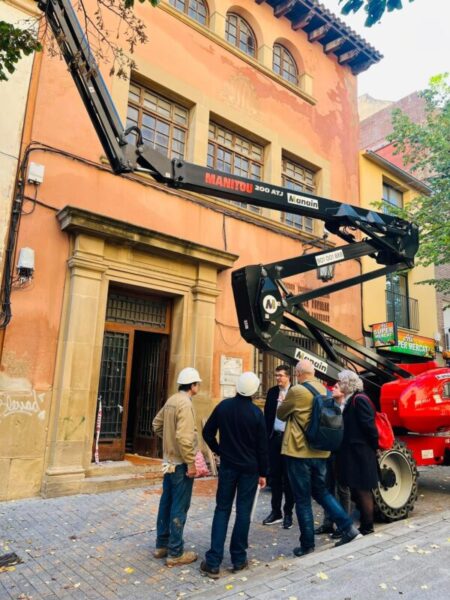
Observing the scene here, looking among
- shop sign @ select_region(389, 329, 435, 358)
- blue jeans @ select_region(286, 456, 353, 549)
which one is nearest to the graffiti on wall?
blue jeans @ select_region(286, 456, 353, 549)

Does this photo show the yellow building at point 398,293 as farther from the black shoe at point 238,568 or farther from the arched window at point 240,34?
the black shoe at point 238,568

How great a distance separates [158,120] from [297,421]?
7.31 meters

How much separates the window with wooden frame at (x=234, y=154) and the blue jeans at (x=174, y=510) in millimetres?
7038

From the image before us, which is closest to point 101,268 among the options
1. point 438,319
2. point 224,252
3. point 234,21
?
point 224,252

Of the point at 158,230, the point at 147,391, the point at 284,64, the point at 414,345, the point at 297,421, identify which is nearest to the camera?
the point at 297,421

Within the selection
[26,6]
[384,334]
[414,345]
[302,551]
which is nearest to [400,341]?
[414,345]

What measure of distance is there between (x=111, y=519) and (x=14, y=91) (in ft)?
21.1

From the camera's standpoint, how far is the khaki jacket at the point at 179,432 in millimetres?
4309

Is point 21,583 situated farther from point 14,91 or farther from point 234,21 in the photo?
point 234,21

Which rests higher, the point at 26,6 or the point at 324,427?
the point at 26,6

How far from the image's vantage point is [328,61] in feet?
44.5

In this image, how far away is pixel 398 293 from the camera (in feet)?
49.2

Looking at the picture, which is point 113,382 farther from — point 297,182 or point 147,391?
point 297,182

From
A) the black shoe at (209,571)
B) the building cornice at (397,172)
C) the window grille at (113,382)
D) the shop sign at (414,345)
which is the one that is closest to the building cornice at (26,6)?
the window grille at (113,382)
